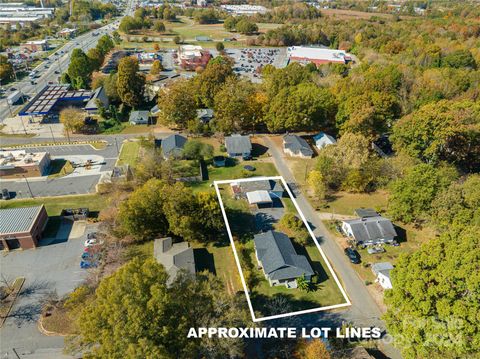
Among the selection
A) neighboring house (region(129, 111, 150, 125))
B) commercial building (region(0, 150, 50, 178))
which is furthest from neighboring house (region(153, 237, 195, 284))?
neighboring house (region(129, 111, 150, 125))

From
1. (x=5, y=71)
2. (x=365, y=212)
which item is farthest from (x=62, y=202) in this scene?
(x=5, y=71)

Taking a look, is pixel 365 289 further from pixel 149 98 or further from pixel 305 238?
pixel 149 98

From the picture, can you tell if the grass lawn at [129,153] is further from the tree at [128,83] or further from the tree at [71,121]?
the tree at [128,83]

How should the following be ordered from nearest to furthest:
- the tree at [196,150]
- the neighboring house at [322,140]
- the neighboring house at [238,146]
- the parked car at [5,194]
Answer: the parked car at [5,194], the tree at [196,150], the neighboring house at [238,146], the neighboring house at [322,140]

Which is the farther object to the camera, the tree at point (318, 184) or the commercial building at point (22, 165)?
the commercial building at point (22, 165)

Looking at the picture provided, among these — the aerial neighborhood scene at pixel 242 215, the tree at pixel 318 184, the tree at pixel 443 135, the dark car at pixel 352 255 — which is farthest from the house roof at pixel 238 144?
the dark car at pixel 352 255

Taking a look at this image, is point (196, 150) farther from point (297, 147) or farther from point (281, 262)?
point (281, 262)

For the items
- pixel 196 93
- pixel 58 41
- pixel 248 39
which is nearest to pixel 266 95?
pixel 196 93

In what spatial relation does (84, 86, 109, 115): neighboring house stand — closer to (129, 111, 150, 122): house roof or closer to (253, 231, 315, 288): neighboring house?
(129, 111, 150, 122): house roof
